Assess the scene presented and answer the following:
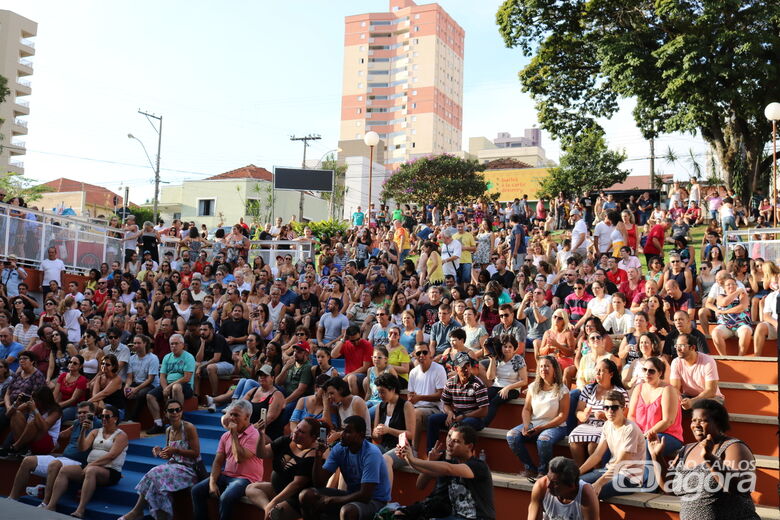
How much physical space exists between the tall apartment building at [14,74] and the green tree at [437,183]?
140ft

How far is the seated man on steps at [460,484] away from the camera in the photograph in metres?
5.89

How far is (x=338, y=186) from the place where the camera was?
63.7 m

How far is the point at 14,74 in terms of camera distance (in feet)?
239

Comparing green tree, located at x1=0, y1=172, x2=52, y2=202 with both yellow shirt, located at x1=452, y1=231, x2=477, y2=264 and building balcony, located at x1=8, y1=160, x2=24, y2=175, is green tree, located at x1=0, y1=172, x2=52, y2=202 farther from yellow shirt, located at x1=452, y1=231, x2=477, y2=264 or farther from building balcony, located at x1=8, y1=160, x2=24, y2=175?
yellow shirt, located at x1=452, y1=231, x2=477, y2=264

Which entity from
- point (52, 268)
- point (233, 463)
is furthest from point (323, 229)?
point (233, 463)

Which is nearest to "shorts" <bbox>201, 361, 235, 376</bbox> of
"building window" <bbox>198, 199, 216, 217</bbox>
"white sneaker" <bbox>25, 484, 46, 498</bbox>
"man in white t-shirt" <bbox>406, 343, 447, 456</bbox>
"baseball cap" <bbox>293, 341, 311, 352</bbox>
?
"baseball cap" <bbox>293, 341, 311, 352</bbox>

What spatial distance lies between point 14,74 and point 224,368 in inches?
2927

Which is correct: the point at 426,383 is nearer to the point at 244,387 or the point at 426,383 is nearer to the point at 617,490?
the point at 617,490

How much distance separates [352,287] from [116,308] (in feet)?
14.1

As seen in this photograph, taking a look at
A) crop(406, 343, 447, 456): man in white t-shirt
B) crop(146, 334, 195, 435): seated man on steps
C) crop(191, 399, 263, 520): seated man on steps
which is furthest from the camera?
crop(146, 334, 195, 435): seated man on steps

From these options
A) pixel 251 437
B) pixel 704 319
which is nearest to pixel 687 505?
pixel 251 437

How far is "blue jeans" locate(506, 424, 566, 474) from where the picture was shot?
6.86 meters

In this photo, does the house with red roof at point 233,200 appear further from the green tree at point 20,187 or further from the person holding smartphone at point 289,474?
the person holding smartphone at point 289,474

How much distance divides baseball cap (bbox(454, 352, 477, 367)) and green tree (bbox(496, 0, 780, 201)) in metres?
19.0
